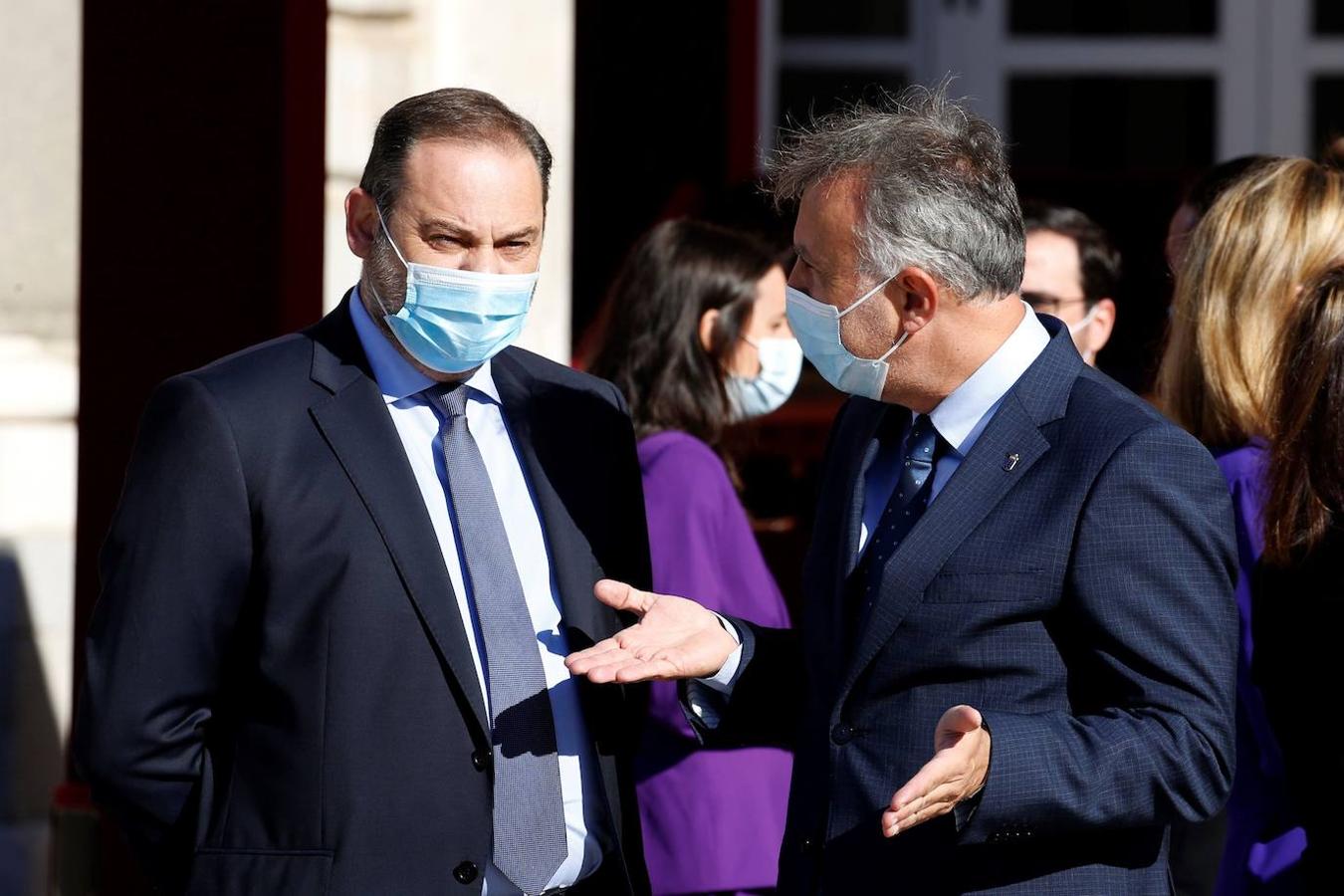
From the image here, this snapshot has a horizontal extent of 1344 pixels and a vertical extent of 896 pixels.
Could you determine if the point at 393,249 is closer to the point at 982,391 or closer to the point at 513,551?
the point at 513,551

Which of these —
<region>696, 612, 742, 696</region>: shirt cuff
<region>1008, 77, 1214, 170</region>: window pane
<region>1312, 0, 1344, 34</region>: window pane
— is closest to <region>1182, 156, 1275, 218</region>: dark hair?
<region>696, 612, 742, 696</region>: shirt cuff

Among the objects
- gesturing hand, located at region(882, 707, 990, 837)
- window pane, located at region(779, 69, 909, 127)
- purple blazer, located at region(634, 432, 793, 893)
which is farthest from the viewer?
window pane, located at region(779, 69, 909, 127)

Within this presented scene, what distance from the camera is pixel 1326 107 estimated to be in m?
7.04

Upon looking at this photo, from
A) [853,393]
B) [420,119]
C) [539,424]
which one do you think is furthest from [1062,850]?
[420,119]

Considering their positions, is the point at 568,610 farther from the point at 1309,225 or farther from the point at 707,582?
the point at 1309,225

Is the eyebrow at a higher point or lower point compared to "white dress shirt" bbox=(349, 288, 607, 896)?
higher

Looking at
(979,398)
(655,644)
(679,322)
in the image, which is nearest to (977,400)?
(979,398)

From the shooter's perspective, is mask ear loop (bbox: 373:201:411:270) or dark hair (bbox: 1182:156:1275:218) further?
dark hair (bbox: 1182:156:1275:218)

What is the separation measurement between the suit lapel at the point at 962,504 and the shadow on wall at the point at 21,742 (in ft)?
8.78

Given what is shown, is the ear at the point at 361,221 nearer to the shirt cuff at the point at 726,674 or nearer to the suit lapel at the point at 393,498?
the suit lapel at the point at 393,498

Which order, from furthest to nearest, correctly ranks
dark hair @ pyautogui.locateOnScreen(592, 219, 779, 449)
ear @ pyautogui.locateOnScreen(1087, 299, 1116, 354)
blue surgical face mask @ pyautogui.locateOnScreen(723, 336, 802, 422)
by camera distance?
1. ear @ pyautogui.locateOnScreen(1087, 299, 1116, 354)
2. blue surgical face mask @ pyautogui.locateOnScreen(723, 336, 802, 422)
3. dark hair @ pyautogui.locateOnScreen(592, 219, 779, 449)

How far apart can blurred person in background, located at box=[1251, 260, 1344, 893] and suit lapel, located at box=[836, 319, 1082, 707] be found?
355 millimetres

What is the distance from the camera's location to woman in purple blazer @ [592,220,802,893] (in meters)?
2.91

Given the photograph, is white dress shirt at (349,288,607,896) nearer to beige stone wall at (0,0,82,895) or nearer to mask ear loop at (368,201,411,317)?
mask ear loop at (368,201,411,317)
